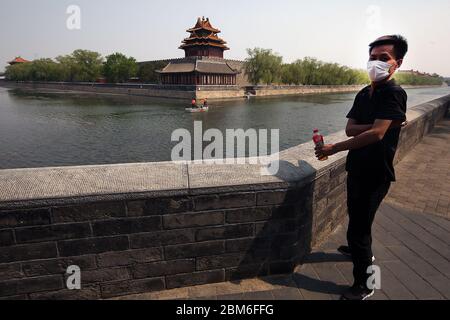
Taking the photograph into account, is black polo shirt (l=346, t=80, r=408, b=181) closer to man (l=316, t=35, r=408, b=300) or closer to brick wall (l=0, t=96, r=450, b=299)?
man (l=316, t=35, r=408, b=300)

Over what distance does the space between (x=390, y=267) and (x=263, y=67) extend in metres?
64.8

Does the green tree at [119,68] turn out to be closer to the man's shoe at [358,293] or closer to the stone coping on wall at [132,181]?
the stone coping on wall at [132,181]

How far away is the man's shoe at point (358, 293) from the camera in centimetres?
228

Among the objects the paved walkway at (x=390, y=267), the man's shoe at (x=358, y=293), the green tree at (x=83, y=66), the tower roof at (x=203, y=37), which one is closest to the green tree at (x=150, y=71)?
the tower roof at (x=203, y=37)

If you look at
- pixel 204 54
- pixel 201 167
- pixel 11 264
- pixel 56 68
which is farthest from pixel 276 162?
pixel 56 68

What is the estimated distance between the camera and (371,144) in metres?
2.14

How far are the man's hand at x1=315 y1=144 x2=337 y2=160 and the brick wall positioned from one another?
0.88ft

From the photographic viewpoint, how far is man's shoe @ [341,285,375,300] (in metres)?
2.28

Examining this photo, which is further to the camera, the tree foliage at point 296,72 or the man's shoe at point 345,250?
the tree foliage at point 296,72

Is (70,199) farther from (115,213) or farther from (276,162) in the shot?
(276,162)

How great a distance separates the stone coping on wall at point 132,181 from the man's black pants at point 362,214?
1.31 feet

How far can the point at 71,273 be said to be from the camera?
2227mm

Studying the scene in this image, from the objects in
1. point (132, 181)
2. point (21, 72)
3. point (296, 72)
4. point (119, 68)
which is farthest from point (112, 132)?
point (21, 72)

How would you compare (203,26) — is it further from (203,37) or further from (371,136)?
(371,136)
